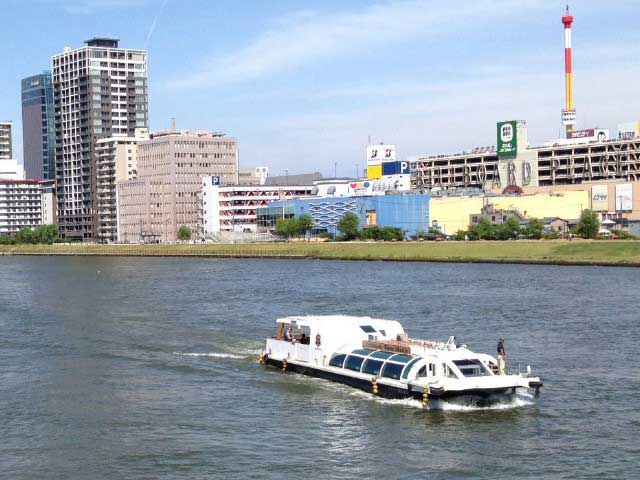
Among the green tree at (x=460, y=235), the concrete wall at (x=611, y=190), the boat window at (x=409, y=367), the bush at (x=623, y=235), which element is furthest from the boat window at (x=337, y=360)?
the concrete wall at (x=611, y=190)

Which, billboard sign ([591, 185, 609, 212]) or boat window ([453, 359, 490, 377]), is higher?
billboard sign ([591, 185, 609, 212])

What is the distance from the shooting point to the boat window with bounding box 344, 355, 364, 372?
44.2 metres

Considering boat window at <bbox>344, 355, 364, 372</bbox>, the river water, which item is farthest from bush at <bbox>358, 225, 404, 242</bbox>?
boat window at <bbox>344, 355, 364, 372</bbox>

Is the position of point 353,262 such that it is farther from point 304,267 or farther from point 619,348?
point 619,348

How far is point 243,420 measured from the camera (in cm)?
3859

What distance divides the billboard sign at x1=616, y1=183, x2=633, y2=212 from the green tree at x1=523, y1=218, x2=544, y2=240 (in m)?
22.0

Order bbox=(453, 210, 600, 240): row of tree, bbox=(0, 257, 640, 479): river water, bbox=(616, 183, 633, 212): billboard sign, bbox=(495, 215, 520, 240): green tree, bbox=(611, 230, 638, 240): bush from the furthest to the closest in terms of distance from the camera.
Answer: bbox=(616, 183, 633, 212): billboard sign → bbox=(495, 215, 520, 240): green tree → bbox=(453, 210, 600, 240): row of tree → bbox=(611, 230, 638, 240): bush → bbox=(0, 257, 640, 479): river water

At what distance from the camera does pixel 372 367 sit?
43188mm

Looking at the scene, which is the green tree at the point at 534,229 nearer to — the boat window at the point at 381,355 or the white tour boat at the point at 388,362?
the white tour boat at the point at 388,362

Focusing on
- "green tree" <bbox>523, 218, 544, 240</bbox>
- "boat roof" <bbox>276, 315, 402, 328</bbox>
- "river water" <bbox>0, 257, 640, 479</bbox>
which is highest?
"green tree" <bbox>523, 218, 544, 240</bbox>

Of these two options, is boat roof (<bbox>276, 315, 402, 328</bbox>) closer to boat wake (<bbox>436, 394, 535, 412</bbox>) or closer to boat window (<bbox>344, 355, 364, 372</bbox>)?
boat window (<bbox>344, 355, 364, 372</bbox>)

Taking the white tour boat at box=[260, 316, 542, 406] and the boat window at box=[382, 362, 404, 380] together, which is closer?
the white tour boat at box=[260, 316, 542, 406]

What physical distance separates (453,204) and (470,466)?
526ft

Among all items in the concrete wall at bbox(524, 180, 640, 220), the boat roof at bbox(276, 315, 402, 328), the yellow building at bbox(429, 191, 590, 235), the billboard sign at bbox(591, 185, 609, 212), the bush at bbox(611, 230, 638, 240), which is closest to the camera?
the boat roof at bbox(276, 315, 402, 328)
